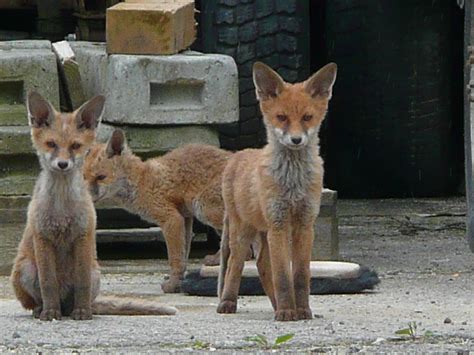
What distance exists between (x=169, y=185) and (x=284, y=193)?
1961 millimetres

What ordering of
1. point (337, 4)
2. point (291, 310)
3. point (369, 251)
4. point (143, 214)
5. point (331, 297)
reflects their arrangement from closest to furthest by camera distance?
1. point (291, 310)
2. point (331, 297)
3. point (143, 214)
4. point (369, 251)
5. point (337, 4)

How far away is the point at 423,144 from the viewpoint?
39.2ft

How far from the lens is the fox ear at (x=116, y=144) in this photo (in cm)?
960

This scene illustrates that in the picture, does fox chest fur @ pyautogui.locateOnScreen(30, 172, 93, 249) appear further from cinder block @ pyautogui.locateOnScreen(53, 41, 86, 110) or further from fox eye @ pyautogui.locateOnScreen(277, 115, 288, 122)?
cinder block @ pyautogui.locateOnScreen(53, 41, 86, 110)

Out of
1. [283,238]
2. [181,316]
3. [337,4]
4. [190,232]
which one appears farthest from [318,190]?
[337,4]

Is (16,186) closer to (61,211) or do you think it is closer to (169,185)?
(169,185)

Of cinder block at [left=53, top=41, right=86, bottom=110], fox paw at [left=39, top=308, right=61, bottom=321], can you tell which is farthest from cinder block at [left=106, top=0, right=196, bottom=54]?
fox paw at [left=39, top=308, right=61, bottom=321]

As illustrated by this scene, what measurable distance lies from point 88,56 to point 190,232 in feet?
4.59

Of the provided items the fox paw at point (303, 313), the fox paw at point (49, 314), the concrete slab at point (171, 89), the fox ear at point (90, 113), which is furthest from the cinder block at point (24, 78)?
the fox paw at point (303, 313)

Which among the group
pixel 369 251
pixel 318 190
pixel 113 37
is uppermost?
pixel 113 37

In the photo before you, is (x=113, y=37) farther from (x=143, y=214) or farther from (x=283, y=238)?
(x=283, y=238)

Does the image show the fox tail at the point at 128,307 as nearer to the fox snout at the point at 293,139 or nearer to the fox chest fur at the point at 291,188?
the fox chest fur at the point at 291,188

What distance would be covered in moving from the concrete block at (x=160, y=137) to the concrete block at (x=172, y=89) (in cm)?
8

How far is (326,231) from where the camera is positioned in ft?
32.1
